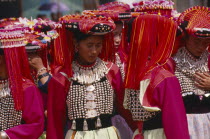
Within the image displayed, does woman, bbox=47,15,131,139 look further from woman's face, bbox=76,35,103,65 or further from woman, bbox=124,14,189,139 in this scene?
woman, bbox=124,14,189,139

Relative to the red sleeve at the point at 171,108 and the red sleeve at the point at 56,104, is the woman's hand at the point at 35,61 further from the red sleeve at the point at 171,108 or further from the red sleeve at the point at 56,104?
the red sleeve at the point at 171,108

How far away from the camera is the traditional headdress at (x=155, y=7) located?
3.87 metres

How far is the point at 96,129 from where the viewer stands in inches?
123

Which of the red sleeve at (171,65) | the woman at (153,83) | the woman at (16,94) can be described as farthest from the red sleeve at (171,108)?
the woman at (16,94)

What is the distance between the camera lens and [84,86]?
10.4 feet

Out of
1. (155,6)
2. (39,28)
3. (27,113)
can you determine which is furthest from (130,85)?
(39,28)

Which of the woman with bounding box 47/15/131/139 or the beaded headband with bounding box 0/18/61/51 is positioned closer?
the woman with bounding box 47/15/131/139

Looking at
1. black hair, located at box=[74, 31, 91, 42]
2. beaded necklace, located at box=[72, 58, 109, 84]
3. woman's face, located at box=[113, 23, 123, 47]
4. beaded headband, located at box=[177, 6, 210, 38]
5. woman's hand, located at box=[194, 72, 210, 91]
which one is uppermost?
beaded headband, located at box=[177, 6, 210, 38]

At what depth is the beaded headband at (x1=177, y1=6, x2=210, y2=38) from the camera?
321cm

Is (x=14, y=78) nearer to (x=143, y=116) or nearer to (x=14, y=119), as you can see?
(x=14, y=119)

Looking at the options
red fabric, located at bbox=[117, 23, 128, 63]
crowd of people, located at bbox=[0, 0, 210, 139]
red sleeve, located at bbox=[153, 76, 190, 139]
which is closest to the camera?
red sleeve, located at bbox=[153, 76, 190, 139]

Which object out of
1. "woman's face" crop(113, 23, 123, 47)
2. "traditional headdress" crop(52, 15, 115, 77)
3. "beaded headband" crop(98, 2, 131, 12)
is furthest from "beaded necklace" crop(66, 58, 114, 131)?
"beaded headband" crop(98, 2, 131, 12)

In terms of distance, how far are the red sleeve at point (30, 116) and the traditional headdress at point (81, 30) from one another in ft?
1.03

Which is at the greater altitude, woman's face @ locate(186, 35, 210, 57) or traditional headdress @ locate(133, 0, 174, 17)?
traditional headdress @ locate(133, 0, 174, 17)
